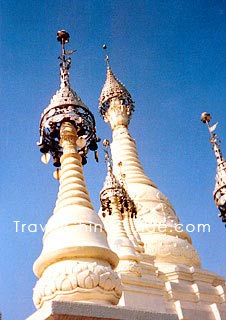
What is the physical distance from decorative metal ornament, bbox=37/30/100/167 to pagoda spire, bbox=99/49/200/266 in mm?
10898

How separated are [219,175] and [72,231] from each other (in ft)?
44.7

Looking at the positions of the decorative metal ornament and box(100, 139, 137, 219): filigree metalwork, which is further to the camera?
box(100, 139, 137, 219): filigree metalwork

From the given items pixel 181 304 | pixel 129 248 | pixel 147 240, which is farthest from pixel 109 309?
pixel 147 240

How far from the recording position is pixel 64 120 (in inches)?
263

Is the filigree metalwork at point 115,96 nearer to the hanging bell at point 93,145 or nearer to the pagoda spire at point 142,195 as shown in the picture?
the pagoda spire at point 142,195

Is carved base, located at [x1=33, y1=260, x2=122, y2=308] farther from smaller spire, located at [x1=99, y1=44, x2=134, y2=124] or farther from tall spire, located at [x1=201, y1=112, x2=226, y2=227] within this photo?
smaller spire, located at [x1=99, y1=44, x2=134, y2=124]

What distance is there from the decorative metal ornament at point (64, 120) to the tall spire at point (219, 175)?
1098 cm

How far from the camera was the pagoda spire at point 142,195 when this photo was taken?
17219 mm

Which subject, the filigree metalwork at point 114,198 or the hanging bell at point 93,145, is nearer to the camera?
the hanging bell at point 93,145

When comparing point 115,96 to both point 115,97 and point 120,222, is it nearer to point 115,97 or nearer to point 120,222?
point 115,97

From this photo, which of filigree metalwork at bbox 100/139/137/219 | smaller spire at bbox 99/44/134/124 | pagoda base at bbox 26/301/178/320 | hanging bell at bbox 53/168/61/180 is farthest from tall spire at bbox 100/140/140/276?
smaller spire at bbox 99/44/134/124

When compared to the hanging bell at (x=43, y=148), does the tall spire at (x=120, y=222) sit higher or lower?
higher

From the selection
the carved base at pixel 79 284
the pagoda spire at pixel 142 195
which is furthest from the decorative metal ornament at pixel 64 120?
the pagoda spire at pixel 142 195

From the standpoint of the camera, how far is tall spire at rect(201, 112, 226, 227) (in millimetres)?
16797
